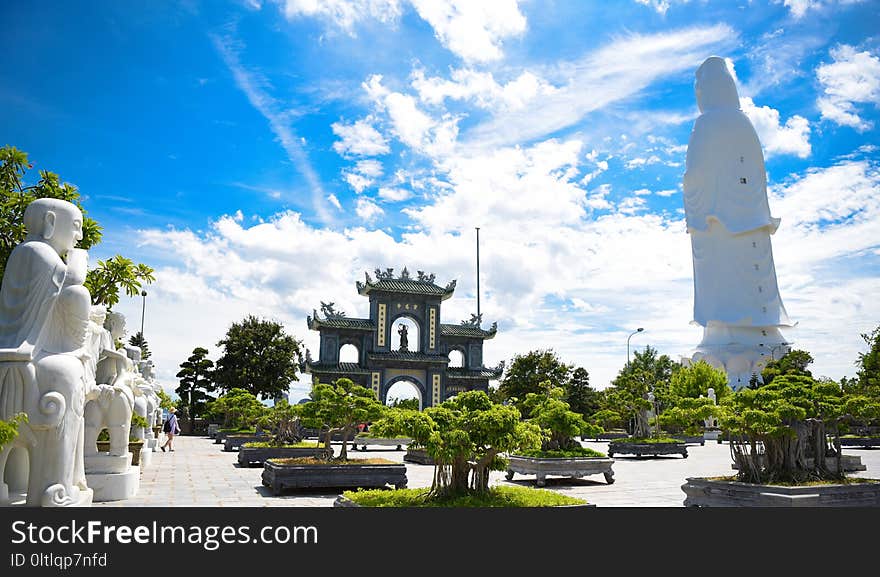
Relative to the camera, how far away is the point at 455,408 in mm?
10016

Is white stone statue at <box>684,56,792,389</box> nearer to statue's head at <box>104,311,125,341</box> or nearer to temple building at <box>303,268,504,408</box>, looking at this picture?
temple building at <box>303,268,504,408</box>

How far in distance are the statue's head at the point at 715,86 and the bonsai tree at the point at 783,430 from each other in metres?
43.6

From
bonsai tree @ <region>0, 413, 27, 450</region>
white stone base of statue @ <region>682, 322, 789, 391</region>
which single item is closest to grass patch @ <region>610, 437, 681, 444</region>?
white stone base of statue @ <region>682, 322, 789, 391</region>

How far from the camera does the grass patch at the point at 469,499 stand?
883 centimetres

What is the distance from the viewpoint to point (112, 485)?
11.4 metres

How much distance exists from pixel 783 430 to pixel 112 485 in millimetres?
10915

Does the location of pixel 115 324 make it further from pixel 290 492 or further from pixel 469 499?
Result: pixel 469 499

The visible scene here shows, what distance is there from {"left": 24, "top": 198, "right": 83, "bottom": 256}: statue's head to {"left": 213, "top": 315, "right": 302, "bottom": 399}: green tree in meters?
36.4

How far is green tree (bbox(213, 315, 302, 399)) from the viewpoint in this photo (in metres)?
44.6

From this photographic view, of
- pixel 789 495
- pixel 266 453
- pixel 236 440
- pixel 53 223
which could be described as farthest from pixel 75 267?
pixel 236 440

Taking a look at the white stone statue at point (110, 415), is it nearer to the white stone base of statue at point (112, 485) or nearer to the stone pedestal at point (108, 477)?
the stone pedestal at point (108, 477)

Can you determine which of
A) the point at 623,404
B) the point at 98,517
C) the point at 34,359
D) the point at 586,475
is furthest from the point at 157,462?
the point at 623,404

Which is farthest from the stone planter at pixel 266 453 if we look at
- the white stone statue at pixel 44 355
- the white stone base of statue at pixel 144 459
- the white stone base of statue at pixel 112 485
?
the white stone statue at pixel 44 355

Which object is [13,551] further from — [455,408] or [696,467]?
[696,467]
